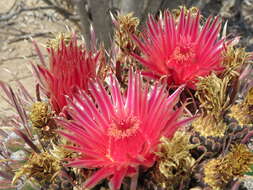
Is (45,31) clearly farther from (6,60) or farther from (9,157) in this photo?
(9,157)

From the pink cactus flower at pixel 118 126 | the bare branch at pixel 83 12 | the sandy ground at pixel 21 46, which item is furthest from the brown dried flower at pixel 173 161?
the sandy ground at pixel 21 46

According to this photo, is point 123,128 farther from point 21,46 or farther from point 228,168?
point 21,46

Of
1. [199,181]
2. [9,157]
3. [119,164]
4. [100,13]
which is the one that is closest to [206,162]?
[199,181]

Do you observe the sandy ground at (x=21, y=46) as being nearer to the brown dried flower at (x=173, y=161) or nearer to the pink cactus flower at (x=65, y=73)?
the pink cactus flower at (x=65, y=73)

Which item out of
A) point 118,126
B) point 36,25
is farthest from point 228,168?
A: point 36,25

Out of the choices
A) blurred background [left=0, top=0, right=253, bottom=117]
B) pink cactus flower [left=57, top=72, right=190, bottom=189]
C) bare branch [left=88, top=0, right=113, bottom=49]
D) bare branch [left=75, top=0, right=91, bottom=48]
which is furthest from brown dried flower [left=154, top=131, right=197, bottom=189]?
blurred background [left=0, top=0, right=253, bottom=117]

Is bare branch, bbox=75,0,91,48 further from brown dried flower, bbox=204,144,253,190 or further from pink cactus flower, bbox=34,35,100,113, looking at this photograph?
brown dried flower, bbox=204,144,253,190
